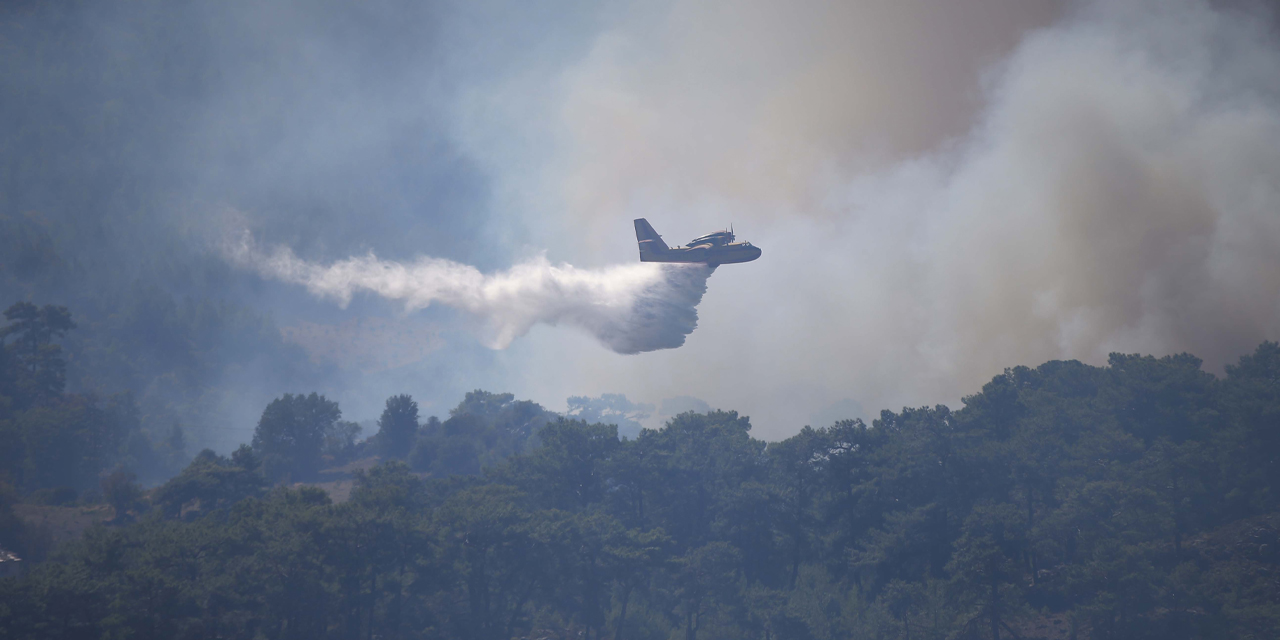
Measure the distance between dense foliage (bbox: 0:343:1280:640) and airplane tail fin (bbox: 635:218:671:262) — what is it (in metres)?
23.8

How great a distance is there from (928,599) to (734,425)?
3477 centimetres

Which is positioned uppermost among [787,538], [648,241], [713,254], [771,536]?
[648,241]

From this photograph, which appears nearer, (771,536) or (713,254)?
(713,254)

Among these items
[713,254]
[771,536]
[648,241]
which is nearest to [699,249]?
[713,254]

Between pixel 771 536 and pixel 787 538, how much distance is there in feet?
6.07

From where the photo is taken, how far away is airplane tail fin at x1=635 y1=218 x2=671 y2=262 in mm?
79938

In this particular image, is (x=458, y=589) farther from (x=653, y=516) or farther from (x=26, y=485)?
(x=26, y=485)

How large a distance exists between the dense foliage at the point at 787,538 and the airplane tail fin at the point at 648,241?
23778mm

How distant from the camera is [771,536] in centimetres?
7844

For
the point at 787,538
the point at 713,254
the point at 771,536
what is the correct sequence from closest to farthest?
the point at 713,254
the point at 787,538
the point at 771,536

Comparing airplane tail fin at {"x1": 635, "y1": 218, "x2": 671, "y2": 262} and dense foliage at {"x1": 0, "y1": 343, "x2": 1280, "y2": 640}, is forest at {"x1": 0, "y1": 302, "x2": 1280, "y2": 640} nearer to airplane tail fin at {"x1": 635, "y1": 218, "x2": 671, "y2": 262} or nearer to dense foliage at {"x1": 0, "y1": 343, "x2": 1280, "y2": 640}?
dense foliage at {"x1": 0, "y1": 343, "x2": 1280, "y2": 640}

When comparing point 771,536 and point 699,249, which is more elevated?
point 699,249

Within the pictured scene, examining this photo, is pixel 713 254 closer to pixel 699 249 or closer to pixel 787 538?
pixel 699 249

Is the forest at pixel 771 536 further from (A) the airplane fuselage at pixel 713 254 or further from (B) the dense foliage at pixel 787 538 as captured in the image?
(A) the airplane fuselage at pixel 713 254
